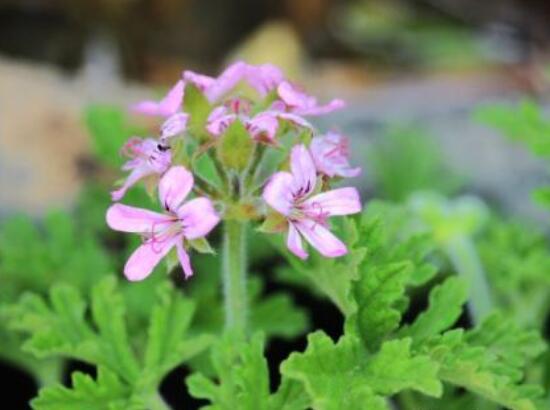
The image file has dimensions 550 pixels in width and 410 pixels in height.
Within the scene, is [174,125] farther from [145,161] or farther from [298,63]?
[298,63]

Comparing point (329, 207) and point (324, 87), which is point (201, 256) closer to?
point (329, 207)

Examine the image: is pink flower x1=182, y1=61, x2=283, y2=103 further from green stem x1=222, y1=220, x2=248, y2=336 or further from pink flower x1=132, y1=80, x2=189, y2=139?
green stem x1=222, y1=220, x2=248, y2=336

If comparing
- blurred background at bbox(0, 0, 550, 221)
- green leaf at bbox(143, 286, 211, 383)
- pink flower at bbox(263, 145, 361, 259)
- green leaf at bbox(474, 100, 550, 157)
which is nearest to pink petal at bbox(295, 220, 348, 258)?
pink flower at bbox(263, 145, 361, 259)

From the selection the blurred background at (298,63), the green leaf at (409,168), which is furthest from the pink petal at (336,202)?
the blurred background at (298,63)

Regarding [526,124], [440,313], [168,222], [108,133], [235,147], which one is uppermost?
[108,133]

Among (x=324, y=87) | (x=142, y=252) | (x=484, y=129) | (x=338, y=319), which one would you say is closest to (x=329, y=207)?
(x=142, y=252)

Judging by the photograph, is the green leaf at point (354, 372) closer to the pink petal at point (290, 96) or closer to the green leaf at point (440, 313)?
the green leaf at point (440, 313)

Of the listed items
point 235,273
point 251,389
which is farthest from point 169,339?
point 251,389
